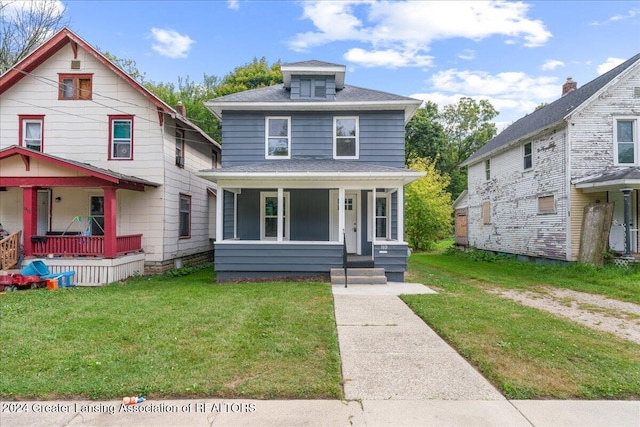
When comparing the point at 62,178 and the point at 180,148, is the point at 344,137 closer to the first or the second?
the point at 180,148

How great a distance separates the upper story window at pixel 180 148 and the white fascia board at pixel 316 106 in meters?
2.32

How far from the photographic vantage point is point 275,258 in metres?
10.1

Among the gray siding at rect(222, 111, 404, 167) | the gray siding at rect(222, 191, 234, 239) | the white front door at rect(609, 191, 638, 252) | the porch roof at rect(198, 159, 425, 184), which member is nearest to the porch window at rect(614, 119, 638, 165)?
the white front door at rect(609, 191, 638, 252)

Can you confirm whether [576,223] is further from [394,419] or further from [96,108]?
[96,108]

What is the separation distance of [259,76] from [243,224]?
908 inches

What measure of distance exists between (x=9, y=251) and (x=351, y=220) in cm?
1011

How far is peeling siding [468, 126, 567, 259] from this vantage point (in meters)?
13.0

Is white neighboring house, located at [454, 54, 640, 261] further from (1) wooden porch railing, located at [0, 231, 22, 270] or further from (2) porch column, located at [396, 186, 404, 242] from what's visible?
(1) wooden porch railing, located at [0, 231, 22, 270]

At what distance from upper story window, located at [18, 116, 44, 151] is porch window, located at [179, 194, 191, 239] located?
4.76m

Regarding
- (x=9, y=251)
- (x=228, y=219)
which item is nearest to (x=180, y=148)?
(x=228, y=219)

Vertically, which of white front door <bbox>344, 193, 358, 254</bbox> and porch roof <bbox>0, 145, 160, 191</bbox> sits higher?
porch roof <bbox>0, 145, 160, 191</bbox>

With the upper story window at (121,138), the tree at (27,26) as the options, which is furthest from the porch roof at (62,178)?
the tree at (27,26)

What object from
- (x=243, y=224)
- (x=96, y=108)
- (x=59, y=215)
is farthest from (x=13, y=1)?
(x=243, y=224)

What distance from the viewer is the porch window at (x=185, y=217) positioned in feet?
44.0
